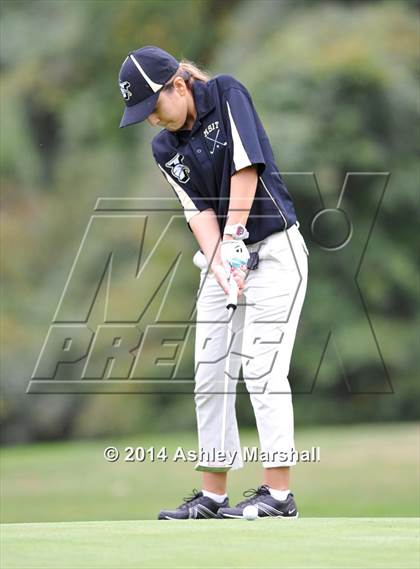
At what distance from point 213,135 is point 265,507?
154cm

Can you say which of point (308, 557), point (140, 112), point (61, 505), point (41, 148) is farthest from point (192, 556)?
point (41, 148)

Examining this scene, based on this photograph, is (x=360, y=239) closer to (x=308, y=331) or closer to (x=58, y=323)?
(x=308, y=331)

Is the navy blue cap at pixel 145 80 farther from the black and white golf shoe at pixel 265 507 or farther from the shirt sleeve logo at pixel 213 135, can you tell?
the black and white golf shoe at pixel 265 507

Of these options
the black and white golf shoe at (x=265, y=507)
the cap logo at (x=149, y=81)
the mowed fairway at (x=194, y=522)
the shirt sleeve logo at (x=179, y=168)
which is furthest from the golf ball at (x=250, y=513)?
the cap logo at (x=149, y=81)

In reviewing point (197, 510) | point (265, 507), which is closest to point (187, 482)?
point (197, 510)

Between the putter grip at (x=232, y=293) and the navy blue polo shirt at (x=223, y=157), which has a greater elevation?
the navy blue polo shirt at (x=223, y=157)

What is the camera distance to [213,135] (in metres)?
5.18

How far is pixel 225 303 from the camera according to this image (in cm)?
535

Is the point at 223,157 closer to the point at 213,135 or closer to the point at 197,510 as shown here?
the point at 213,135

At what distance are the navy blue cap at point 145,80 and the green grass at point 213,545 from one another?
1649mm

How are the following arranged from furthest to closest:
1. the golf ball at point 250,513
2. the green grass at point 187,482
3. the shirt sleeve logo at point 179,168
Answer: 1. the green grass at point 187,482
2. the shirt sleeve logo at point 179,168
3. the golf ball at point 250,513

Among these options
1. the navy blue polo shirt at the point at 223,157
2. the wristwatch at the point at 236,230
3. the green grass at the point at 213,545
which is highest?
the navy blue polo shirt at the point at 223,157

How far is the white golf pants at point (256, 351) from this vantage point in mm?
5125

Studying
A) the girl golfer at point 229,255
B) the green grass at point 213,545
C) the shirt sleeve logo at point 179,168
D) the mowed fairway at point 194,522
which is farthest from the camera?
the shirt sleeve logo at point 179,168
